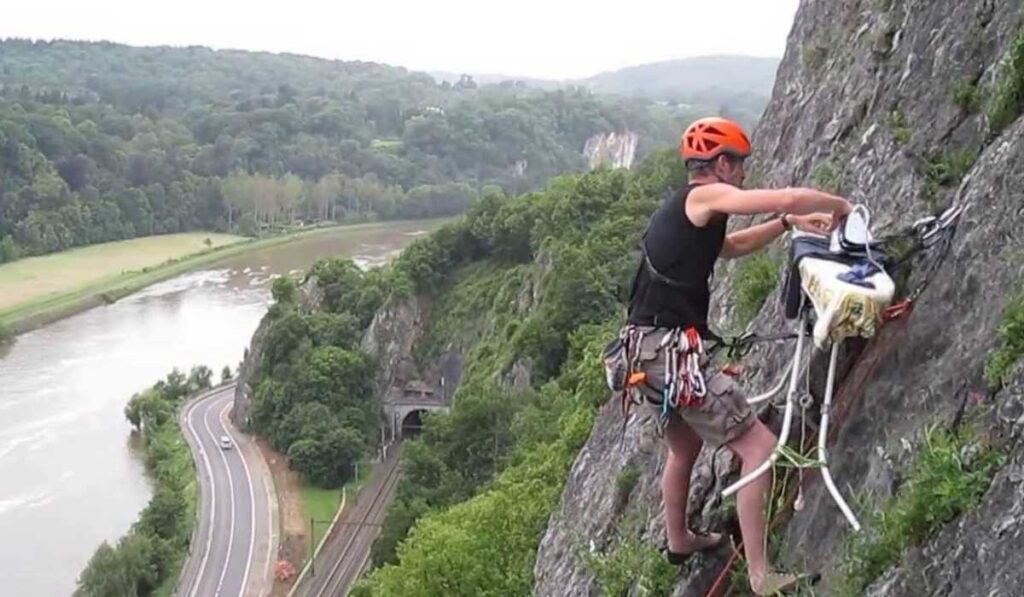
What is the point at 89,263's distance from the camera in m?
92.3

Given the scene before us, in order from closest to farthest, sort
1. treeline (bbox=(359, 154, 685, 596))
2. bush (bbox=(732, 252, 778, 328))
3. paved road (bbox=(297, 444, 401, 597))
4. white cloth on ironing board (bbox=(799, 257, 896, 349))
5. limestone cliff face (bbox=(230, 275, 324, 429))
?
white cloth on ironing board (bbox=(799, 257, 896, 349)) → bush (bbox=(732, 252, 778, 328)) → treeline (bbox=(359, 154, 685, 596)) → paved road (bbox=(297, 444, 401, 597)) → limestone cliff face (bbox=(230, 275, 324, 429))

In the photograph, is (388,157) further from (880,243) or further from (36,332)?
(880,243)

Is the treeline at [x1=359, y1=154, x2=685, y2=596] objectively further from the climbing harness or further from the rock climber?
the rock climber

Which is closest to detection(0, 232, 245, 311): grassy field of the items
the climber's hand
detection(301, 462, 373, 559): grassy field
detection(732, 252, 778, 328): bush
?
detection(301, 462, 373, 559): grassy field

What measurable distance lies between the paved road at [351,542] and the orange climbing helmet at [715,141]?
30.7 meters

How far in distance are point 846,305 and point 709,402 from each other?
845 mm

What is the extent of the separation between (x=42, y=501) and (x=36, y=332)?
30.3 m

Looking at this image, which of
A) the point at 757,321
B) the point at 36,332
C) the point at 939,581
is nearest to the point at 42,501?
the point at 36,332

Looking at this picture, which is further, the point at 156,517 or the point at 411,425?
the point at 411,425

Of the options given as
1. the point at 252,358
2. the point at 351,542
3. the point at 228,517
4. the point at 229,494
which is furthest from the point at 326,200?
the point at 351,542

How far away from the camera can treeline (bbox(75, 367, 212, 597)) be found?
32.9 meters

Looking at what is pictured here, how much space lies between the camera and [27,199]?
102m

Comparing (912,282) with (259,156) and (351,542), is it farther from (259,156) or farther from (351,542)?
(259,156)

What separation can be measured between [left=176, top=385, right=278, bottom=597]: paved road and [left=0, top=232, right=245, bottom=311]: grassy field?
3298 centimetres
